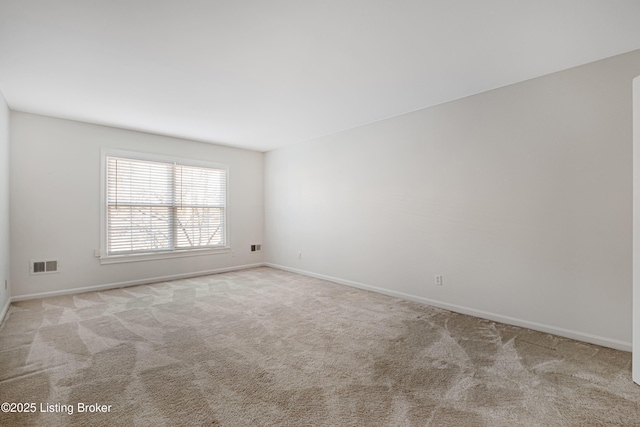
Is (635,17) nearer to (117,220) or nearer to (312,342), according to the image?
(312,342)

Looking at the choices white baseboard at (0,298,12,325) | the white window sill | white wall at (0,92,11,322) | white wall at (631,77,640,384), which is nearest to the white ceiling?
white wall at (0,92,11,322)

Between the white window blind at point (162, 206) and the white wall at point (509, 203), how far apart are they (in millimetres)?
2678

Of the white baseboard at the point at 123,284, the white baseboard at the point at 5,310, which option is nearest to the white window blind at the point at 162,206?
the white baseboard at the point at 123,284

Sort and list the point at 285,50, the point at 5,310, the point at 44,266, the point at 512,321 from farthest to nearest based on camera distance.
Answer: the point at 44,266
the point at 5,310
the point at 512,321
the point at 285,50

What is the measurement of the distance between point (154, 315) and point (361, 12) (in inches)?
148

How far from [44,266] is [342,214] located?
4492 mm

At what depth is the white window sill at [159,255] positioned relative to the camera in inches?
189

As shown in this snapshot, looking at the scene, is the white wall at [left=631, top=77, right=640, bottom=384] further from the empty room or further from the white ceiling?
the white ceiling

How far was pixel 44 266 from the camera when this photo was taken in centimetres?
425

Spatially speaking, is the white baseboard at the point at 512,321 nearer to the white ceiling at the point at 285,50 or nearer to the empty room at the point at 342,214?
the empty room at the point at 342,214

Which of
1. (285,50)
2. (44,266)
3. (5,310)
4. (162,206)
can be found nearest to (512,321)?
(285,50)

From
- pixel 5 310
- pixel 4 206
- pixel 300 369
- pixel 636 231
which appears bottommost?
pixel 300 369

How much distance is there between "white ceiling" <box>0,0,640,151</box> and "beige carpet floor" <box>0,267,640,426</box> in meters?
2.63

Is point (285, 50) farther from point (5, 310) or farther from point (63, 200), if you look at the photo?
point (5, 310)
